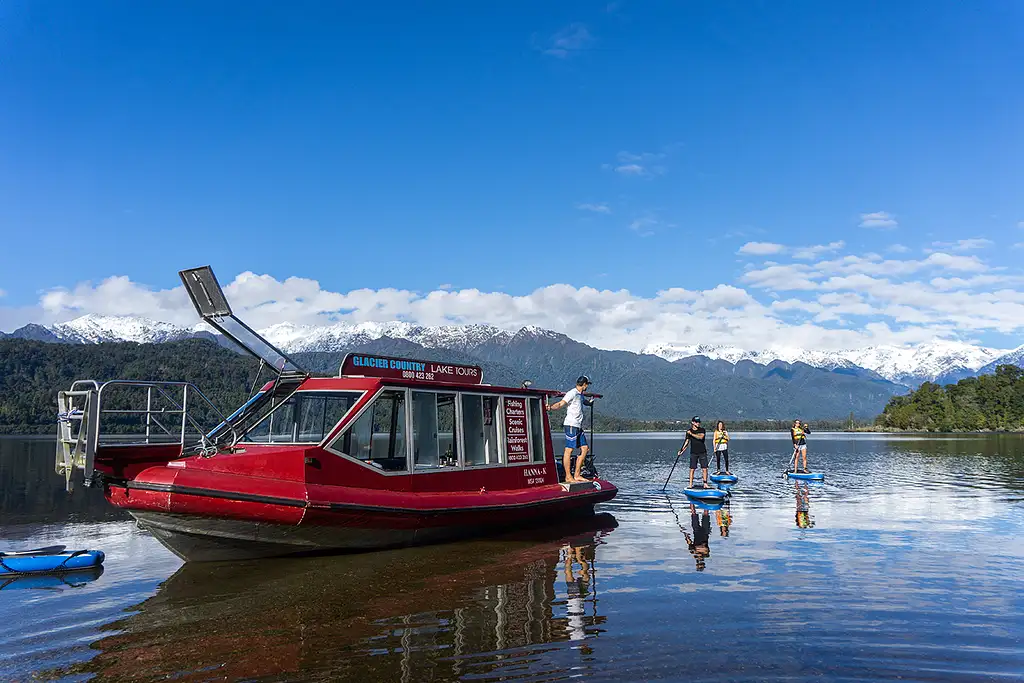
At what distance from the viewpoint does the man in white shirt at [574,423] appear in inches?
698

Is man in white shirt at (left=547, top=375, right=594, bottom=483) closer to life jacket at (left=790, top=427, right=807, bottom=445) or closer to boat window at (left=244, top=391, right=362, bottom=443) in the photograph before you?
boat window at (left=244, top=391, right=362, bottom=443)

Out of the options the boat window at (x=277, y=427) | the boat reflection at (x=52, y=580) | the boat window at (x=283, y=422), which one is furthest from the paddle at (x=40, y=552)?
the boat window at (x=283, y=422)

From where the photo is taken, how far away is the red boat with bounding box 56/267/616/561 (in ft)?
36.8

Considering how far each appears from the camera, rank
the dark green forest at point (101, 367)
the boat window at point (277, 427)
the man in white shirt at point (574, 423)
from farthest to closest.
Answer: the dark green forest at point (101, 367) → the man in white shirt at point (574, 423) → the boat window at point (277, 427)

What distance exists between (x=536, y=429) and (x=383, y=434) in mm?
4367

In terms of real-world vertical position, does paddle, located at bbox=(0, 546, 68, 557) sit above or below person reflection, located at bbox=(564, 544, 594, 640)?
above

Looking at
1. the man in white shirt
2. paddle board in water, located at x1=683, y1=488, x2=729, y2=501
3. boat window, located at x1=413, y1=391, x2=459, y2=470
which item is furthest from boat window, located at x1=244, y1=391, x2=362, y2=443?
paddle board in water, located at x1=683, y1=488, x2=729, y2=501

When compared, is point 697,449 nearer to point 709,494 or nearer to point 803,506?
point 709,494

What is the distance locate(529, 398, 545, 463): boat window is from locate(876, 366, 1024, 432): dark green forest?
127166mm

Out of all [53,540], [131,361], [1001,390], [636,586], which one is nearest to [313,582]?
[636,586]

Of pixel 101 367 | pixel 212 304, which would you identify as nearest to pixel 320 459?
pixel 212 304

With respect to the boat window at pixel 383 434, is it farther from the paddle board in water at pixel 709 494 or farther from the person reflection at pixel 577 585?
the paddle board in water at pixel 709 494

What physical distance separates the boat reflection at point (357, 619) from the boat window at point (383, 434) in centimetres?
176

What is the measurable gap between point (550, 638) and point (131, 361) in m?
182
